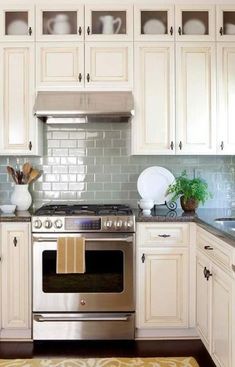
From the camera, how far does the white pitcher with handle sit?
3.50m

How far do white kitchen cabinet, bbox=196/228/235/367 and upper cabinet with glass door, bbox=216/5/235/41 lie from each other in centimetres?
161

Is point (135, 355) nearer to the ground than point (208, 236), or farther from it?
nearer to the ground

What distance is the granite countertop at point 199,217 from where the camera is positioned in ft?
8.61

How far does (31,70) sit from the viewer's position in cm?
346

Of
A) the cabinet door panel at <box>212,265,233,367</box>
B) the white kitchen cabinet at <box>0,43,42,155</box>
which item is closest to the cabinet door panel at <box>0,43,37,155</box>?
the white kitchen cabinet at <box>0,43,42,155</box>

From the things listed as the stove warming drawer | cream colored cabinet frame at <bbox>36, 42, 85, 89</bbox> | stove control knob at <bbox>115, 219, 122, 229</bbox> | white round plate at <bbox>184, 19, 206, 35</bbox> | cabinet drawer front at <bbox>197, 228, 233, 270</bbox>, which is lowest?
the stove warming drawer

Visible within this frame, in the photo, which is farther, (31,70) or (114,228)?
(31,70)

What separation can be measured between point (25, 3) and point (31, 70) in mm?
551

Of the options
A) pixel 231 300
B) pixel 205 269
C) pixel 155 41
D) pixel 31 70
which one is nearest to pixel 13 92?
pixel 31 70

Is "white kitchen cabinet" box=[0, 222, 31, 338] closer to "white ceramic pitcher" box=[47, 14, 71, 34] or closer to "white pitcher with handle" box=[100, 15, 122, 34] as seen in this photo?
"white ceramic pitcher" box=[47, 14, 71, 34]

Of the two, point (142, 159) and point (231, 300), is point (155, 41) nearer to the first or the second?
point (142, 159)

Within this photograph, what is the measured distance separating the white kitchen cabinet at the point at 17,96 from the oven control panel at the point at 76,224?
68 cm

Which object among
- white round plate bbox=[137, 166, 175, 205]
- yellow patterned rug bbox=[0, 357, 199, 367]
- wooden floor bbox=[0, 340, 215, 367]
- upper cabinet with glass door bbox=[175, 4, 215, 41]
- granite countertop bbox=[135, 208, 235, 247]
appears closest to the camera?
granite countertop bbox=[135, 208, 235, 247]

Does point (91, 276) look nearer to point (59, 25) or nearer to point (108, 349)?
point (108, 349)
